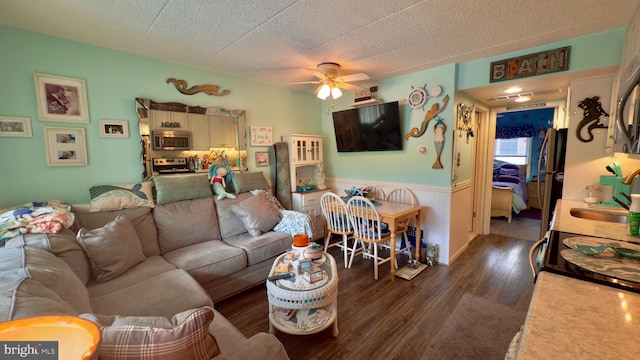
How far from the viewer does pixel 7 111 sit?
1.98 meters

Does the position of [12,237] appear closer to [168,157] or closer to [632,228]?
[168,157]

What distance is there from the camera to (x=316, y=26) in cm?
199

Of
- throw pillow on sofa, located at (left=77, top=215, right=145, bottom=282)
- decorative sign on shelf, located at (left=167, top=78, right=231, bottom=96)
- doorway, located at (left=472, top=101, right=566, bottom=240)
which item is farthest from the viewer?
doorway, located at (left=472, top=101, right=566, bottom=240)

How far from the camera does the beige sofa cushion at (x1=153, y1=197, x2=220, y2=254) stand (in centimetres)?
241

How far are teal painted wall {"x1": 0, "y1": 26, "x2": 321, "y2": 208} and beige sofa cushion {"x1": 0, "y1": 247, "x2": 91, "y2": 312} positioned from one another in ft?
3.55

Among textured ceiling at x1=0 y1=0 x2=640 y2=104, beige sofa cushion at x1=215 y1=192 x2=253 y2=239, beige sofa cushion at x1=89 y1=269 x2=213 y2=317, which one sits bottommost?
beige sofa cushion at x1=89 y1=269 x2=213 y2=317

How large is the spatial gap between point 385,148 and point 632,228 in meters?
2.33

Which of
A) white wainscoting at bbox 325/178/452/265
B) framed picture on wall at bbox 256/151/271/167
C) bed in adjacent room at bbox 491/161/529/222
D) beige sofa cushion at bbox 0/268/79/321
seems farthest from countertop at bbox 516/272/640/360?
bed in adjacent room at bbox 491/161/529/222

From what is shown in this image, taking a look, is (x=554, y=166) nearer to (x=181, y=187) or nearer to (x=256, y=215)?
(x=256, y=215)

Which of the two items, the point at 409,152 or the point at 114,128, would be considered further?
the point at 409,152

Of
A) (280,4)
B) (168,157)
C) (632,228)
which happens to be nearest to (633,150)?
(632,228)

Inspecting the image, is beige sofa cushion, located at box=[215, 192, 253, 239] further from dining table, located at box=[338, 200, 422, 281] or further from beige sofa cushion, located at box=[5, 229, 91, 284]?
dining table, located at box=[338, 200, 422, 281]

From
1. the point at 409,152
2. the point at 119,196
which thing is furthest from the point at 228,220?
the point at 409,152

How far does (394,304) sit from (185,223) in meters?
2.12
